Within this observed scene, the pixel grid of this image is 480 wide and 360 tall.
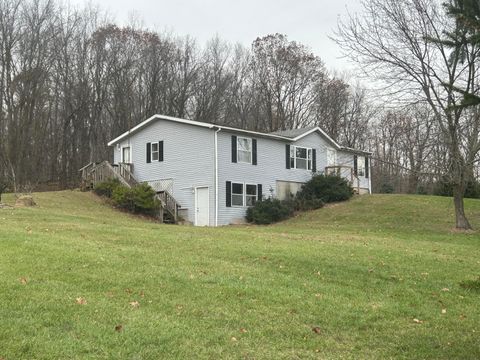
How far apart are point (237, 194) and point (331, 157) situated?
357 inches

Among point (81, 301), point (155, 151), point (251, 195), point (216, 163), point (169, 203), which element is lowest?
point (81, 301)

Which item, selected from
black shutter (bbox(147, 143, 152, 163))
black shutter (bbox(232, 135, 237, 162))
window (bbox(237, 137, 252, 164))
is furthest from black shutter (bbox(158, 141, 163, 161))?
window (bbox(237, 137, 252, 164))

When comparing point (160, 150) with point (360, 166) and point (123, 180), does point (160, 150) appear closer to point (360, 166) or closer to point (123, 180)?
point (123, 180)

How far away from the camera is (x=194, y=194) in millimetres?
26062

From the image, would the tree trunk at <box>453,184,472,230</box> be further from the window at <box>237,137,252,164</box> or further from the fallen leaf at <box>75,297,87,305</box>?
the fallen leaf at <box>75,297,87,305</box>

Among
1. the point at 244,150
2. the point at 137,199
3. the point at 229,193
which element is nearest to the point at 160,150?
the point at 137,199

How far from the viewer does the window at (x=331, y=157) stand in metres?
32.3

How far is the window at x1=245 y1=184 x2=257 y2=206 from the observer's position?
26891 mm

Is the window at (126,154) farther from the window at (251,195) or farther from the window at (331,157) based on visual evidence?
the window at (331,157)

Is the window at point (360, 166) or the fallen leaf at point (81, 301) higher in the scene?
the window at point (360, 166)

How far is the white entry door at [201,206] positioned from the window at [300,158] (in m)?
6.38

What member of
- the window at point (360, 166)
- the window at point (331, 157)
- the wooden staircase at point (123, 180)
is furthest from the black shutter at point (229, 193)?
the window at point (360, 166)

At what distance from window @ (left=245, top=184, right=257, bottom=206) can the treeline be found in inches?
481

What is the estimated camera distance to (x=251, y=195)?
88.9ft
